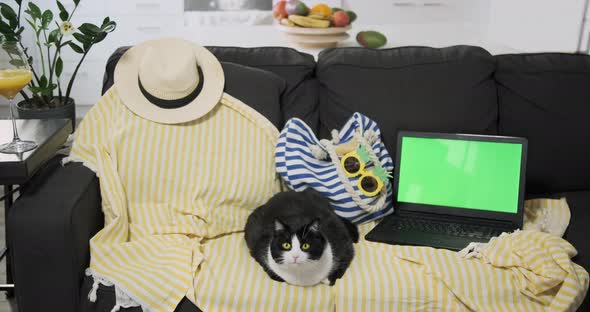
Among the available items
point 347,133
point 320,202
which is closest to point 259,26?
point 347,133

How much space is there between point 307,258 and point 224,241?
37cm

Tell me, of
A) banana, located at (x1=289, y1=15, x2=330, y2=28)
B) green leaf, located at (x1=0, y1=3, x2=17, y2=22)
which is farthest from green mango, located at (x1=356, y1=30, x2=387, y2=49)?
green leaf, located at (x1=0, y1=3, x2=17, y2=22)

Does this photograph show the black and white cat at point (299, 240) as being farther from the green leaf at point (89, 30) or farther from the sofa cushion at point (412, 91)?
the green leaf at point (89, 30)

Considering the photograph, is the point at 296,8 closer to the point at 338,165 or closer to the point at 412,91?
the point at 412,91

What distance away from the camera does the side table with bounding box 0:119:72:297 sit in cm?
154

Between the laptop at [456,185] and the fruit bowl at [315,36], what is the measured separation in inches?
49.9

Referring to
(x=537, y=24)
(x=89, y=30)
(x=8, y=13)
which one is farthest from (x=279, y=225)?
(x=537, y=24)

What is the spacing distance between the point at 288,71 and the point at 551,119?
0.95 metres

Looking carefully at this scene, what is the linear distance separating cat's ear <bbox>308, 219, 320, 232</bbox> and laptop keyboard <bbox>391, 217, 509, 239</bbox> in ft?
1.34

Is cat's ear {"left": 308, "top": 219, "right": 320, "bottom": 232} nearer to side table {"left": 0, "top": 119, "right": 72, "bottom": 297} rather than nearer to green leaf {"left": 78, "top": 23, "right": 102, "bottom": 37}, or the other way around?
side table {"left": 0, "top": 119, "right": 72, "bottom": 297}

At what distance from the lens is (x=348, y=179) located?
187cm

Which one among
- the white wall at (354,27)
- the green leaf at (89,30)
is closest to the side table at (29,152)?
the green leaf at (89,30)

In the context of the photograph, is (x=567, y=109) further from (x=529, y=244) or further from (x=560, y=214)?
(x=529, y=244)

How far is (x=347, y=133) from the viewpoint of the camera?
79.7 inches
